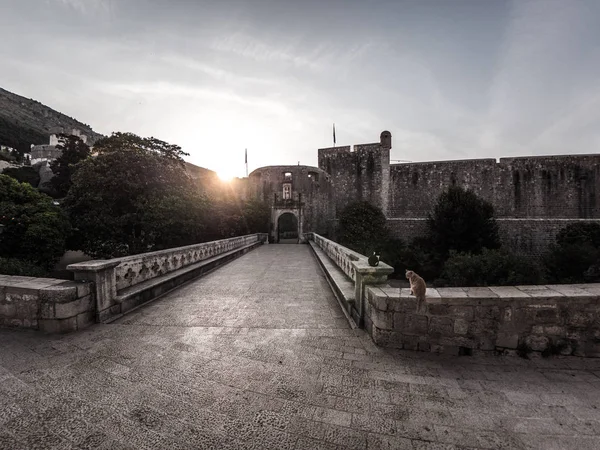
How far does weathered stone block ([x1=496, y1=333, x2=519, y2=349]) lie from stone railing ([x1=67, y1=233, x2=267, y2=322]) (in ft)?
17.1

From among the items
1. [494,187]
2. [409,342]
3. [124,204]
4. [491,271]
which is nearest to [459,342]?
[409,342]

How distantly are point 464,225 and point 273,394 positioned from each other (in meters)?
20.8

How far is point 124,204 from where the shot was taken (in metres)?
11.6

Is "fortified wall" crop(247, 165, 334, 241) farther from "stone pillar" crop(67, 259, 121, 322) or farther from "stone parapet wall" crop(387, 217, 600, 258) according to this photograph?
"stone pillar" crop(67, 259, 121, 322)

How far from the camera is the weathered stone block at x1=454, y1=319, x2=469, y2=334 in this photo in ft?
9.99

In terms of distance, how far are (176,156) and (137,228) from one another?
4329 millimetres

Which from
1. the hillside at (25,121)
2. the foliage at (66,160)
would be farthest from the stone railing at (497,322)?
the hillside at (25,121)

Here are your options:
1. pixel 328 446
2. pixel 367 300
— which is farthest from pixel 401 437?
pixel 367 300

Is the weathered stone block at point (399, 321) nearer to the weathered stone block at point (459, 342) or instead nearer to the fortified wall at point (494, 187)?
the weathered stone block at point (459, 342)

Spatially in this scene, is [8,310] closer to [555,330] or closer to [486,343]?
[486,343]

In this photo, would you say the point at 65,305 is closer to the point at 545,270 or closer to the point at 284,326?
the point at 284,326

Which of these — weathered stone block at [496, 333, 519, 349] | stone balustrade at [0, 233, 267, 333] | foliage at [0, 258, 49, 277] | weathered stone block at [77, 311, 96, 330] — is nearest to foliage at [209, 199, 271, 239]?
foliage at [0, 258, 49, 277]

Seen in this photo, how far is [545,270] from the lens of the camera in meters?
17.4

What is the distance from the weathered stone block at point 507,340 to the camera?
9.75 ft
